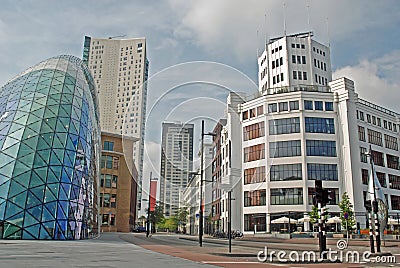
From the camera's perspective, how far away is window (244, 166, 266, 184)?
217 feet

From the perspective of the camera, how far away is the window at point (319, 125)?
65.6m

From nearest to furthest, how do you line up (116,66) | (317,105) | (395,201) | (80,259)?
(80,259)
(317,105)
(395,201)
(116,66)

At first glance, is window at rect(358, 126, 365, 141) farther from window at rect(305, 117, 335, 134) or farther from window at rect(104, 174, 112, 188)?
window at rect(104, 174, 112, 188)

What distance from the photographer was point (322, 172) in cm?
6419

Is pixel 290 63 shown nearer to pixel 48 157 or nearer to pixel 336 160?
pixel 336 160

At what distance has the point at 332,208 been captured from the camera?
2477 inches

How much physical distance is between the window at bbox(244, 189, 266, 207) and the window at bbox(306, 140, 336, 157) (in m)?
10.3

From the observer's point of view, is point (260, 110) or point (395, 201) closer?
point (260, 110)

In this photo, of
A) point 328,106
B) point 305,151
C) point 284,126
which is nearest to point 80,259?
point 305,151

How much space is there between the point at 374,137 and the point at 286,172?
19945 millimetres

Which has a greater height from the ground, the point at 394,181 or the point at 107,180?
the point at 107,180

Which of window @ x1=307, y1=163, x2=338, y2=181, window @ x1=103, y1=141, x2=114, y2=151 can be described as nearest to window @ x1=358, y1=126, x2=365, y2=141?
window @ x1=307, y1=163, x2=338, y2=181

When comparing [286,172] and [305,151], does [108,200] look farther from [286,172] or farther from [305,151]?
[305,151]

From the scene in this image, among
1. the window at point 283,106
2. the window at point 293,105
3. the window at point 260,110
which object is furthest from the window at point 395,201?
the window at point 260,110
